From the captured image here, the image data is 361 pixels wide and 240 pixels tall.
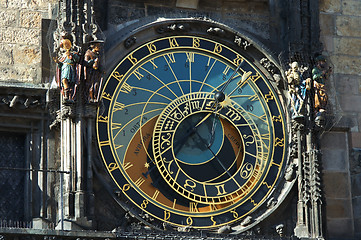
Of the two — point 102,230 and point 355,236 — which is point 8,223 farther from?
point 355,236

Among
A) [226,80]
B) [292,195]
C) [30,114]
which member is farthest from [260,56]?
[30,114]

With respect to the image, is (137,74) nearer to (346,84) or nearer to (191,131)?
(191,131)

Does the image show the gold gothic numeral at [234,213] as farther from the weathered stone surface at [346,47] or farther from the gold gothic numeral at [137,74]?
the weathered stone surface at [346,47]

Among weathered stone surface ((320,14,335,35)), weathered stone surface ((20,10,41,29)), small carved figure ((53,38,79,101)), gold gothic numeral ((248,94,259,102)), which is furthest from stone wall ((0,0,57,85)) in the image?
weathered stone surface ((320,14,335,35))

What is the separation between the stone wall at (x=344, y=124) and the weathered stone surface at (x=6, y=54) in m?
3.77

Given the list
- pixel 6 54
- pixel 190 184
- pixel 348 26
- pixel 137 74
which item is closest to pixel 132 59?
pixel 137 74

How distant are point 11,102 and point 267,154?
9.64 feet

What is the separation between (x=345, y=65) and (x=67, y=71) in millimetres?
3602

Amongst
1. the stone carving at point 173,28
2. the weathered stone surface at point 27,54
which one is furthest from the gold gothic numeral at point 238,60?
the weathered stone surface at point 27,54

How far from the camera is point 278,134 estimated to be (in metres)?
15.2

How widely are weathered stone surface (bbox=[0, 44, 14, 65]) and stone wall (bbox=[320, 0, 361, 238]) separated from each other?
377cm

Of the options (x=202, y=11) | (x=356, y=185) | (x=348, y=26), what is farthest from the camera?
(x=348, y=26)

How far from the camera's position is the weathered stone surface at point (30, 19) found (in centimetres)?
1498

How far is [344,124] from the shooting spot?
51.8ft
